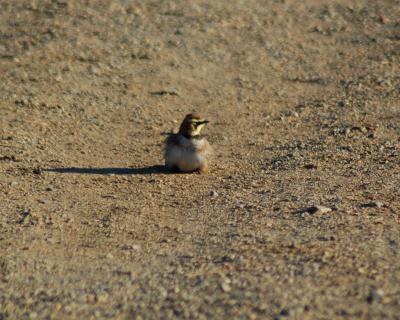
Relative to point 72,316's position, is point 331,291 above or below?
above

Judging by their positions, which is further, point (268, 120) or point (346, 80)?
point (346, 80)

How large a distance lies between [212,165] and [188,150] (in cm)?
65

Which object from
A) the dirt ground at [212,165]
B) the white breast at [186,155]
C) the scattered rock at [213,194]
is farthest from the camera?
the white breast at [186,155]

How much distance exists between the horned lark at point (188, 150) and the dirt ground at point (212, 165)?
0.64ft

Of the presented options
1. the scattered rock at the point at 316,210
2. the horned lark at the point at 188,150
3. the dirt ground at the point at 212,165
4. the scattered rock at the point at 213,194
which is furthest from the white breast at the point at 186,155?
the scattered rock at the point at 316,210

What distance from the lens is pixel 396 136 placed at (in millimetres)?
11492

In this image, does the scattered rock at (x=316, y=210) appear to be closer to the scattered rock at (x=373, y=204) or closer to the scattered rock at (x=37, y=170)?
the scattered rock at (x=373, y=204)

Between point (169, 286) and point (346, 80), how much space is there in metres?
8.35

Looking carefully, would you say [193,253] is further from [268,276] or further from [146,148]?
[146,148]

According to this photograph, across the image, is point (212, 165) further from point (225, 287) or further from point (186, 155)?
point (225, 287)

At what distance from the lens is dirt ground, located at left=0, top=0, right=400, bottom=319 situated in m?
6.66

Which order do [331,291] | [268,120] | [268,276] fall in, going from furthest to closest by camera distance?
[268,120], [268,276], [331,291]

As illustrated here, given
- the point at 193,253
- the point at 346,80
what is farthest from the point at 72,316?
the point at 346,80

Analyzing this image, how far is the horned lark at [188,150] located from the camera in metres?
10.2
